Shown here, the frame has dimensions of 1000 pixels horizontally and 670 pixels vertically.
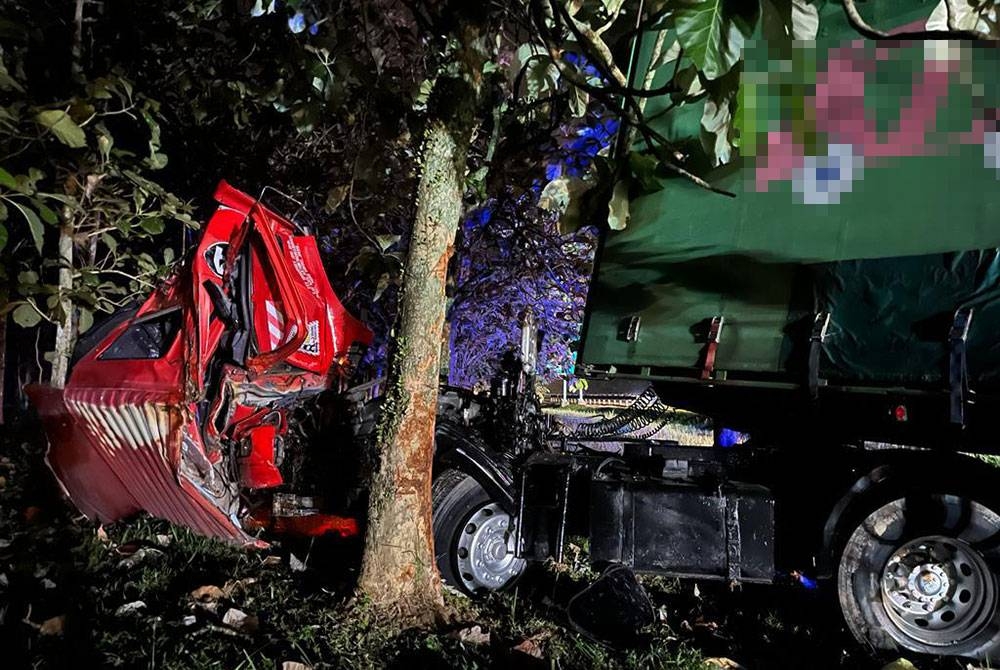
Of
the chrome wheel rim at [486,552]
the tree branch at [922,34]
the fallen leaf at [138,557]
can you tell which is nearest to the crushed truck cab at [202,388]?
the fallen leaf at [138,557]

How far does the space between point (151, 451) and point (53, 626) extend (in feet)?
5.48

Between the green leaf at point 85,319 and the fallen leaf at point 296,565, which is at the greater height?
the green leaf at point 85,319

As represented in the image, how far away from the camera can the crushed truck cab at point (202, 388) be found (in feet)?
14.5

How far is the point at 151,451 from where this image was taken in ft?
14.4

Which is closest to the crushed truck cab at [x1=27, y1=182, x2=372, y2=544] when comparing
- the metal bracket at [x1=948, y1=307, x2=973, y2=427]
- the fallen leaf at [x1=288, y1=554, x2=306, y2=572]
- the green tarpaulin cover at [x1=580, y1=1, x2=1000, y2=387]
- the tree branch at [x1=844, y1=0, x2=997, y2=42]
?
the fallen leaf at [x1=288, y1=554, x2=306, y2=572]

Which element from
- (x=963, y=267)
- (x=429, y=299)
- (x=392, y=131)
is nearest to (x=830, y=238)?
(x=963, y=267)

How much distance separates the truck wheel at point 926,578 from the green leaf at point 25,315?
4.78m

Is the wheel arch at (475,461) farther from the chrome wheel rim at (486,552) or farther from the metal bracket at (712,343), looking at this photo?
the metal bracket at (712,343)

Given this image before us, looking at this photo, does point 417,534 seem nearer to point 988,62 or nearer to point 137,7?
point 988,62

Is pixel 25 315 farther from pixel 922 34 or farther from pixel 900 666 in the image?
pixel 900 666

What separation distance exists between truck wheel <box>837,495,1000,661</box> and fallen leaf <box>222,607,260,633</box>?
2.99m

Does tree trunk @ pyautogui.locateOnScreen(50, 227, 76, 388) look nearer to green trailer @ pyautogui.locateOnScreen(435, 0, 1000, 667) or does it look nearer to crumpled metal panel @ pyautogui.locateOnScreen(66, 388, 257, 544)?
crumpled metal panel @ pyautogui.locateOnScreen(66, 388, 257, 544)

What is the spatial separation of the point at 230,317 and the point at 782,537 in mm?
3930

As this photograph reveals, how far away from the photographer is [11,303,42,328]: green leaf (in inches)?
151
